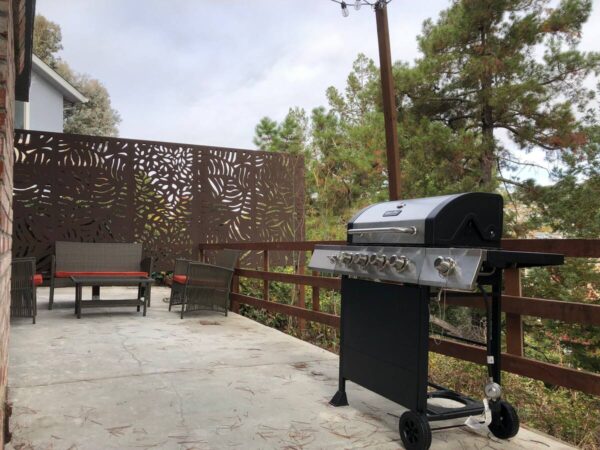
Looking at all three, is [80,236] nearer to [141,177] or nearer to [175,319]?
[141,177]

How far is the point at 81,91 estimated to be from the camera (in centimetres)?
2470

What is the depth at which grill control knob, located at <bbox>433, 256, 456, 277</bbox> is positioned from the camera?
192 cm

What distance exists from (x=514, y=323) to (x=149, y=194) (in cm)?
738

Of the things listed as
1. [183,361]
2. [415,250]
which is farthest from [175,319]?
[415,250]

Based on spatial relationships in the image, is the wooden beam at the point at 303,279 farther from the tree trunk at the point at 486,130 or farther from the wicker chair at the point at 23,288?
the tree trunk at the point at 486,130

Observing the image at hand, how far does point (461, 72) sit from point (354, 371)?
10.3m

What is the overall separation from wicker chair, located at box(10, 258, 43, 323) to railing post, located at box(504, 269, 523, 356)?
4278 millimetres

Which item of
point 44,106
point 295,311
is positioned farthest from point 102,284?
point 44,106

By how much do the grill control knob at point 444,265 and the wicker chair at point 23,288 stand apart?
4234mm

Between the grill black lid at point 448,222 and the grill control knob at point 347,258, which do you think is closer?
the grill black lid at point 448,222

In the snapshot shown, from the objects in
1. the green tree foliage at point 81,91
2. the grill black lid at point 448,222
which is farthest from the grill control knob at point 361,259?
the green tree foliage at point 81,91

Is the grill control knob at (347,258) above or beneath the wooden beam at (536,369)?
above

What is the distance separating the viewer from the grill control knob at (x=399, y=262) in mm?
2136

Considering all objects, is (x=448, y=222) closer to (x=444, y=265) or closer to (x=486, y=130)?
(x=444, y=265)
